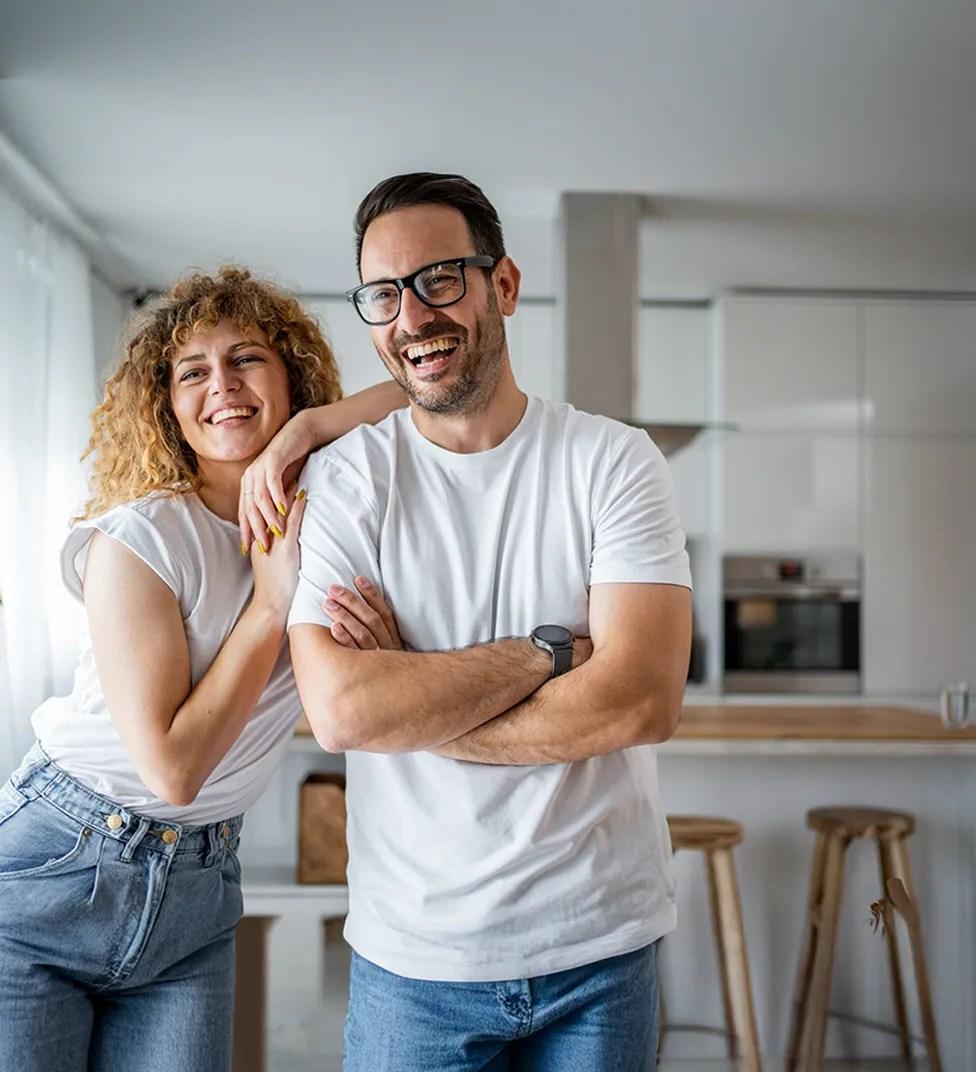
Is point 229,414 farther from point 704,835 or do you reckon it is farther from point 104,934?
point 704,835

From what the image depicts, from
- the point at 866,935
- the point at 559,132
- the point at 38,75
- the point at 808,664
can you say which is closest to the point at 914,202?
the point at 559,132

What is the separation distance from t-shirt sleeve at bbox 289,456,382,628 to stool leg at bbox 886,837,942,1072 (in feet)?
5.03

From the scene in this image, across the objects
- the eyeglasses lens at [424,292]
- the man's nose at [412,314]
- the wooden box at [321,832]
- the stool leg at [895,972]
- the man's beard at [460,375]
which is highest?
the eyeglasses lens at [424,292]

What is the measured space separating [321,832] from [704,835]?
727 mm

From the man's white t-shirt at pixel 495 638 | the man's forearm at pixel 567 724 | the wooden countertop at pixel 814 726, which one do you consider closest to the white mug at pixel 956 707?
the wooden countertop at pixel 814 726

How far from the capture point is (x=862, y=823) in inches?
84.4

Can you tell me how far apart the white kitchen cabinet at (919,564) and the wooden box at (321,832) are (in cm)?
229

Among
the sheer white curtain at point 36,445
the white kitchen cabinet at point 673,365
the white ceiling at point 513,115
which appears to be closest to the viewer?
the white ceiling at point 513,115

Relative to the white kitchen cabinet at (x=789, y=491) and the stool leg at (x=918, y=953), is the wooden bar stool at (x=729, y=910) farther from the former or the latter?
the white kitchen cabinet at (x=789, y=491)

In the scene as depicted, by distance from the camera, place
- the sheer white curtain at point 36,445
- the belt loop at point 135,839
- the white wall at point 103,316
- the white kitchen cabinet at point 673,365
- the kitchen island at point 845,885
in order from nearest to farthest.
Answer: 1. the belt loop at point 135,839
2. the kitchen island at point 845,885
3. the sheer white curtain at point 36,445
4. the white wall at point 103,316
5. the white kitchen cabinet at point 673,365

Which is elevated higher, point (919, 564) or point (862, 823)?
point (919, 564)

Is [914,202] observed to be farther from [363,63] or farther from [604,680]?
[604,680]

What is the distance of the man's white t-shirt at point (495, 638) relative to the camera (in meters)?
1.00

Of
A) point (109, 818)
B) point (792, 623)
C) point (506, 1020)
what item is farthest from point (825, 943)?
point (792, 623)
